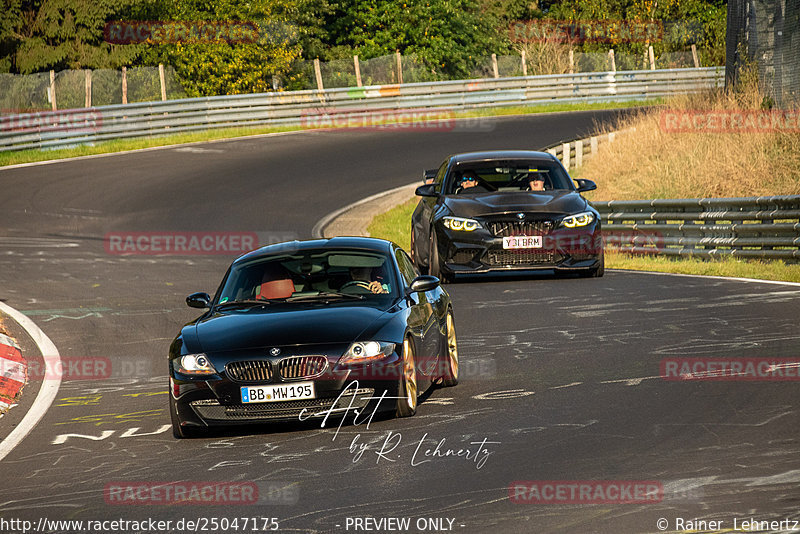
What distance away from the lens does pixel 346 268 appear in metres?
10.3

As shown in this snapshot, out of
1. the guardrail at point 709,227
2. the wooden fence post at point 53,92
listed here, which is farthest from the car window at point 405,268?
the wooden fence post at point 53,92

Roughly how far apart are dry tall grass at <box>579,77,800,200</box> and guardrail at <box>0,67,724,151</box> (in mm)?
5119

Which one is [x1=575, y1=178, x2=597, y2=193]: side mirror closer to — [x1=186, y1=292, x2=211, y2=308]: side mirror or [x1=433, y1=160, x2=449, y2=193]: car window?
[x1=433, y1=160, x2=449, y2=193]: car window

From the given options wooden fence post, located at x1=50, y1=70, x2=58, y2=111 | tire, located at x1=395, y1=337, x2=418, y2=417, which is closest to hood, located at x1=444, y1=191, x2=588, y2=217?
tire, located at x1=395, y1=337, x2=418, y2=417

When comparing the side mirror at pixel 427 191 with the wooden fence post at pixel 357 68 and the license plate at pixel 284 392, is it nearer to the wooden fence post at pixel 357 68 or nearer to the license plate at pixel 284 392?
the license plate at pixel 284 392

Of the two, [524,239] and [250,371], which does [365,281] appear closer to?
[250,371]

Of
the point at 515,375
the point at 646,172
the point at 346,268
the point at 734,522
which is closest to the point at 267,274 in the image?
the point at 346,268

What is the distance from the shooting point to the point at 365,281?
10047 mm

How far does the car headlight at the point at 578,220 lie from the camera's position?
16.2 meters

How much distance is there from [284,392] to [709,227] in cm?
1209

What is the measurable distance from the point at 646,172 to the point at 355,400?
19.3 m

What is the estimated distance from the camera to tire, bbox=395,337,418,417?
8812mm

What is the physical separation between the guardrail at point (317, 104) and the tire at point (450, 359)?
23697 mm

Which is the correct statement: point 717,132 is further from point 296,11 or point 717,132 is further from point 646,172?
point 296,11
